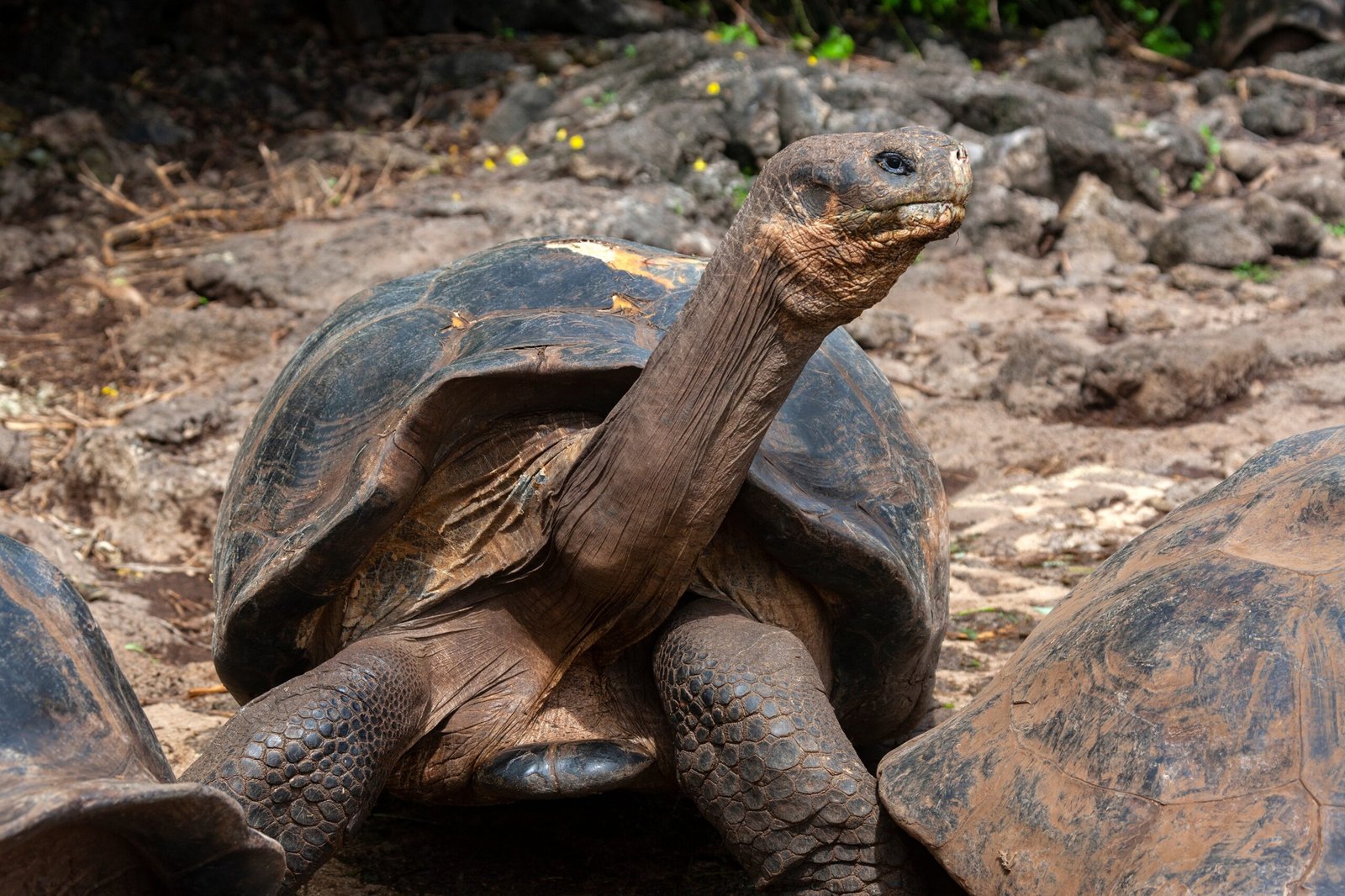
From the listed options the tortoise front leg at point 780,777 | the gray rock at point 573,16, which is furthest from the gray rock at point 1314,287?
the tortoise front leg at point 780,777

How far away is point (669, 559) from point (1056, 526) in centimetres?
266

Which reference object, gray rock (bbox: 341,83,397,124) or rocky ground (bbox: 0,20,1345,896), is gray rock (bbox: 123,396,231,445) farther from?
gray rock (bbox: 341,83,397,124)

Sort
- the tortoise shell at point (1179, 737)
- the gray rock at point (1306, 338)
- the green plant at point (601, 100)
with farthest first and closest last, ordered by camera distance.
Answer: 1. the green plant at point (601, 100)
2. the gray rock at point (1306, 338)
3. the tortoise shell at point (1179, 737)

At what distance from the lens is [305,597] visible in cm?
267

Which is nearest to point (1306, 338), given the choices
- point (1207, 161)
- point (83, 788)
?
point (1207, 161)

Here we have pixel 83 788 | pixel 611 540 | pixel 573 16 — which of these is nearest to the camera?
pixel 83 788

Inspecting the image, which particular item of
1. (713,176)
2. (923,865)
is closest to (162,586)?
(923,865)

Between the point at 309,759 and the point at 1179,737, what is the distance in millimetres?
1311

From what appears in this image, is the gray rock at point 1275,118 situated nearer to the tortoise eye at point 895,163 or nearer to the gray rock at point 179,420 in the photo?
the gray rock at point 179,420

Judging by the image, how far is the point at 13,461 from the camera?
16.7 feet

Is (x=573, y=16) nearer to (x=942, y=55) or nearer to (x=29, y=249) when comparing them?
(x=942, y=55)

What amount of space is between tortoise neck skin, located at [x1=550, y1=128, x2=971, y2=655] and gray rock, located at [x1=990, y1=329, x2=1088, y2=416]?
3569 millimetres

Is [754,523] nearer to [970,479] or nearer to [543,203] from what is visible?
[970,479]

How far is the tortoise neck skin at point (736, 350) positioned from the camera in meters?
1.98
